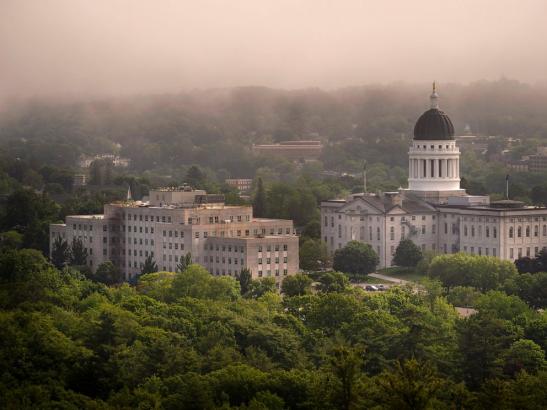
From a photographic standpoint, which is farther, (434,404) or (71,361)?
(71,361)

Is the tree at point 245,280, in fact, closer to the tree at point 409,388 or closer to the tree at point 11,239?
the tree at point 11,239

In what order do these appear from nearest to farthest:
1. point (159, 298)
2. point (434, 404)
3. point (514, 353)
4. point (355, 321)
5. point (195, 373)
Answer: point (434, 404), point (195, 373), point (514, 353), point (355, 321), point (159, 298)

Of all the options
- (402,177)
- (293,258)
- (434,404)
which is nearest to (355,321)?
(434,404)

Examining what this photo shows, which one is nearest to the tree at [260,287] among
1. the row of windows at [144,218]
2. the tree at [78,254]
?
the row of windows at [144,218]

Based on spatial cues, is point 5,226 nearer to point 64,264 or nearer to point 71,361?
point 64,264

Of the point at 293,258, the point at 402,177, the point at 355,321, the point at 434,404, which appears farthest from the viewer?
the point at 402,177

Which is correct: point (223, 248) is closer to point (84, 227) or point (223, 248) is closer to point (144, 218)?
point (144, 218)
